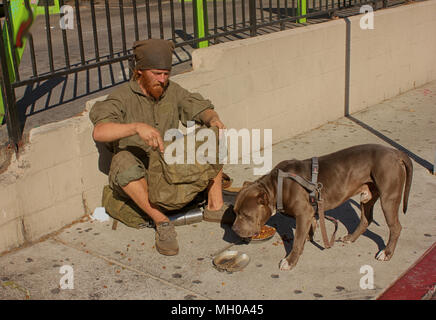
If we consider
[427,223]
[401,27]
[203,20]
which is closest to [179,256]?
[427,223]

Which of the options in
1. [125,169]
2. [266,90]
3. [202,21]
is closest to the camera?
[125,169]

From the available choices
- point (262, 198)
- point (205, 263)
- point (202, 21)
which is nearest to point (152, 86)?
point (262, 198)

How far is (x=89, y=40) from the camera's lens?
9.47m

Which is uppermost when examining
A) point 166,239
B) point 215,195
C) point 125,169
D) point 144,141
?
point 144,141

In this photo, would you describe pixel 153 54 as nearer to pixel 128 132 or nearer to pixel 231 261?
pixel 128 132

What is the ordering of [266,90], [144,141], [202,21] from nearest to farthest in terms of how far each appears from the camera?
[144,141], [266,90], [202,21]

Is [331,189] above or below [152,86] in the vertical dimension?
below

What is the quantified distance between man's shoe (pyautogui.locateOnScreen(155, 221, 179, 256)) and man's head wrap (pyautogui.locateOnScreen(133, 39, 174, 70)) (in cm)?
132

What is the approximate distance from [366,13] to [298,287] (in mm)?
5730

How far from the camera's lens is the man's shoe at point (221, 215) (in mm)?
5293

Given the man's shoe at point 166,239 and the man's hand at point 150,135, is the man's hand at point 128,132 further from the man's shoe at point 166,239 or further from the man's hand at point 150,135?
the man's shoe at point 166,239

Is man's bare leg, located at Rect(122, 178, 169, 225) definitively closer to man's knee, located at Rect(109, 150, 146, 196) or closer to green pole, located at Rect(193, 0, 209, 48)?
man's knee, located at Rect(109, 150, 146, 196)

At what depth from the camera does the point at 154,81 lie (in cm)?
498

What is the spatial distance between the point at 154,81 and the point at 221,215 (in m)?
1.34
